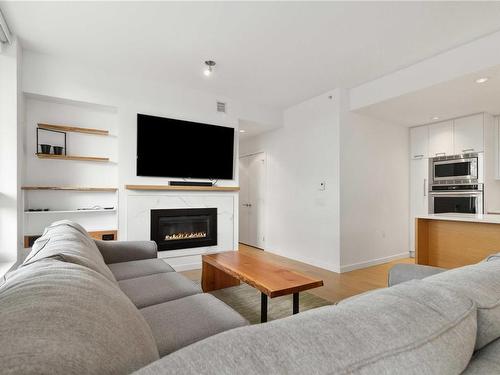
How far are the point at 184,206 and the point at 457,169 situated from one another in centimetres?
425

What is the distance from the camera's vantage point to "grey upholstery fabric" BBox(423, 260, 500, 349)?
635 mm

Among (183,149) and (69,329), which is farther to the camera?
(183,149)

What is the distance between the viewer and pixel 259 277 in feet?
7.02

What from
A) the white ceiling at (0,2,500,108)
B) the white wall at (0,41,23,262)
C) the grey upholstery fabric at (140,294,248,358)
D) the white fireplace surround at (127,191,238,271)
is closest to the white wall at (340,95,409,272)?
the white ceiling at (0,2,500,108)

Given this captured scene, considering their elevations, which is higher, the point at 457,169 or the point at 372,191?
the point at 457,169

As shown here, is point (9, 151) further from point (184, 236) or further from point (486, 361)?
point (486, 361)

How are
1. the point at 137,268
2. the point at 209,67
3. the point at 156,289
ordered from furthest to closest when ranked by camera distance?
the point at 209,67 → the point at 137,268 → the point at 156,289

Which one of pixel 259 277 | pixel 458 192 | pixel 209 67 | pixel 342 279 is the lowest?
pixel 342 279

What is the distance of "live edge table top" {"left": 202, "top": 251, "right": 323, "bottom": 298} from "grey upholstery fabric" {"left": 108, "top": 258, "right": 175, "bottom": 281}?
541 millimetres

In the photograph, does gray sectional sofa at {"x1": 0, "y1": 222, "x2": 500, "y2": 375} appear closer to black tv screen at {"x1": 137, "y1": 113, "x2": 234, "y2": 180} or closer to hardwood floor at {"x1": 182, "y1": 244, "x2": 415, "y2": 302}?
hardwood floor at {"x1": 182, "y1": 244, "x2": 415, "y2": 302}

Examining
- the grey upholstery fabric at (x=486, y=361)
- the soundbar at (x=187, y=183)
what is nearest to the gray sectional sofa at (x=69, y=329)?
the grey upholstery fabric at (x=486, y=361)

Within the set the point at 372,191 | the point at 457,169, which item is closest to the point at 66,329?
the point at 372,191

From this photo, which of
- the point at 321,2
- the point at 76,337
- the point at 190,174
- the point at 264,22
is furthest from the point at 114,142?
the point at 76,337

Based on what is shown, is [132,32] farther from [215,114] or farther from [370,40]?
[370,40]
